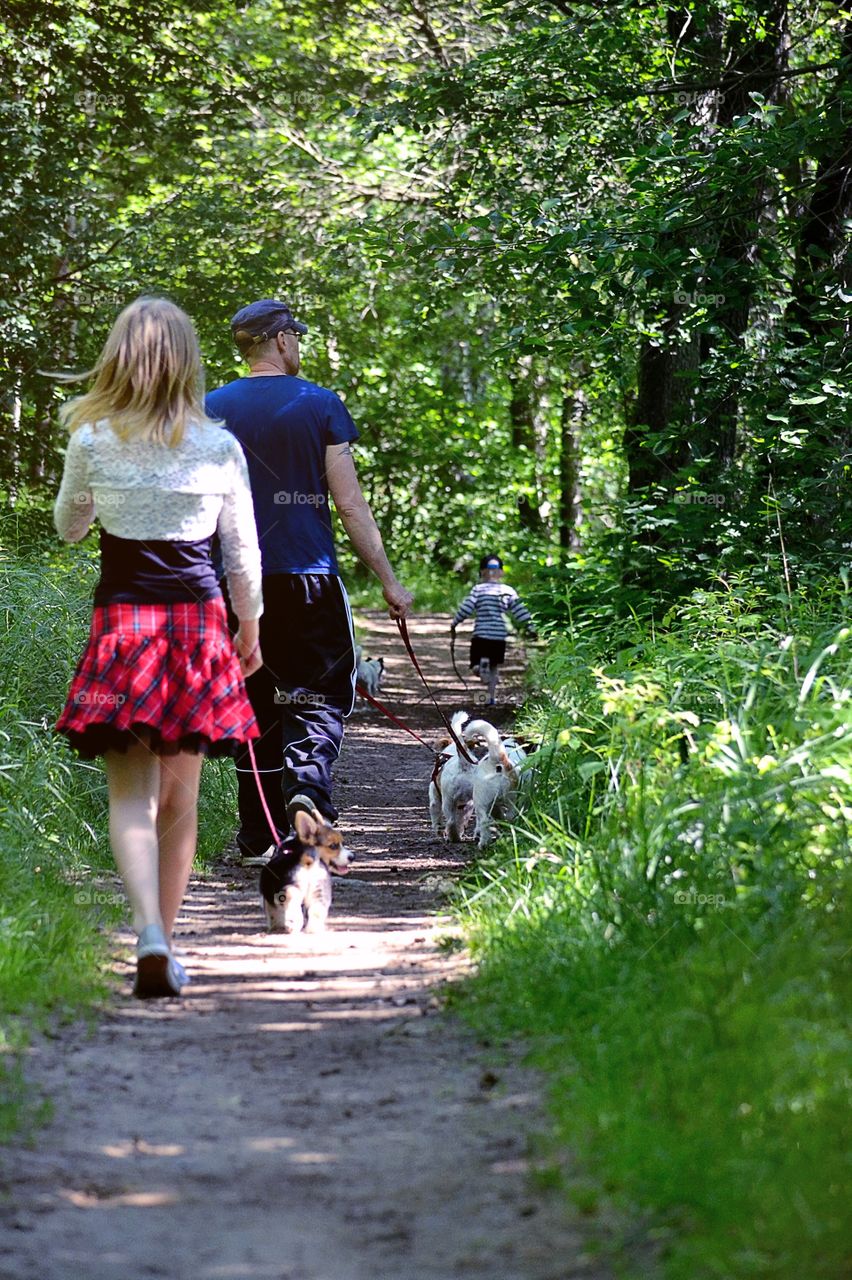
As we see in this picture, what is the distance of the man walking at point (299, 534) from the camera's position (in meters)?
6.09

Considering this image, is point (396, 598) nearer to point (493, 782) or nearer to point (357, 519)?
point (357, 519)

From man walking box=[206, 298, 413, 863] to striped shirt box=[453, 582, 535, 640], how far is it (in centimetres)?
783

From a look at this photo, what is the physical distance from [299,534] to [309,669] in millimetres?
563

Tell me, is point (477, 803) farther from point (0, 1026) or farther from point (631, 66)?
point (631, 66)

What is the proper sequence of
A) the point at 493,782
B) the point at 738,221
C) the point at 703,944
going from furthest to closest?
the point at 738,221 → the point at 493,782 → the point at 703,944

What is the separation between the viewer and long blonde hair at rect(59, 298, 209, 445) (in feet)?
15.0

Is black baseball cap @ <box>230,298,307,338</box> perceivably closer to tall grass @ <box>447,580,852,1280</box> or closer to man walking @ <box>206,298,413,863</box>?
man walking @ <box>206,298,413,863</box>

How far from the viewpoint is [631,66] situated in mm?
12453

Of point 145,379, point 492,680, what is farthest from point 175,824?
point 492,680

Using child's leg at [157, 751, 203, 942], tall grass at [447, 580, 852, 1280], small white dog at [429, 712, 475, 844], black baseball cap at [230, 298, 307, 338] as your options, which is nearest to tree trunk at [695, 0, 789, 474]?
tall grass at [447, 580, 852, 1280]

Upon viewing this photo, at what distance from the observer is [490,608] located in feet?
47.2

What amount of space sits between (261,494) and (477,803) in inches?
86.6

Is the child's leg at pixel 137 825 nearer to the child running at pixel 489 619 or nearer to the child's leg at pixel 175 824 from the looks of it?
the child's leg at pixel 175 824

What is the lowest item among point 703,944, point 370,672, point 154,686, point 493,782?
point 370,672
